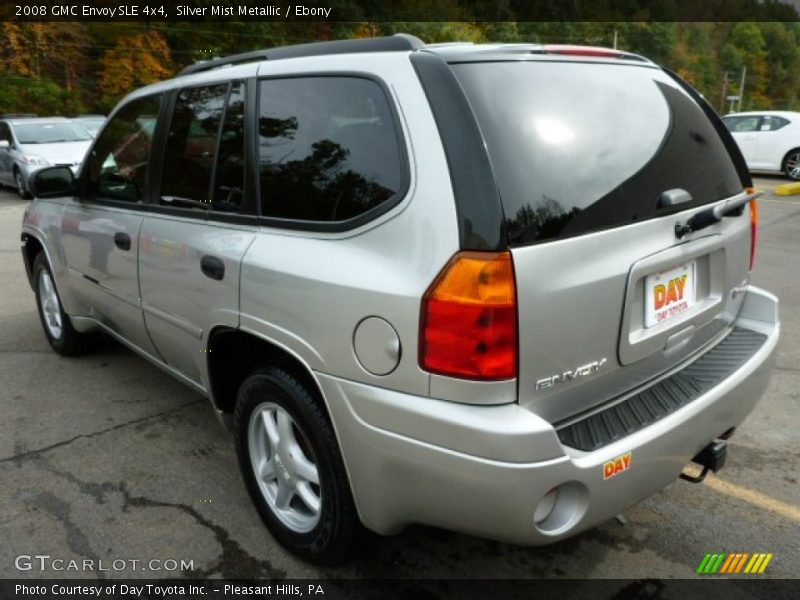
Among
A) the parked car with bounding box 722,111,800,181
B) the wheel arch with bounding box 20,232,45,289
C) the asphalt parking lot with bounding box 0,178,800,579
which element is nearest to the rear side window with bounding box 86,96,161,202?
the wheel arch with bounding box 20,232,45,289

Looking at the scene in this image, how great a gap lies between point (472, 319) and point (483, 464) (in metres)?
0.39

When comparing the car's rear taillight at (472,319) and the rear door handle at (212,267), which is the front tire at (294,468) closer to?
the rear door handle at (212,267)

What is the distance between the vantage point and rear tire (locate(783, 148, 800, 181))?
14938 mm

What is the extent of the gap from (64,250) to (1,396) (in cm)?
96

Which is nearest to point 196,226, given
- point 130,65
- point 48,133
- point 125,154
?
point 125,154

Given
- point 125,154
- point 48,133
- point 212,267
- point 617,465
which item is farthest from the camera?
point 48,133

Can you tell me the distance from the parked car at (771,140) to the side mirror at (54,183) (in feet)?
47.4

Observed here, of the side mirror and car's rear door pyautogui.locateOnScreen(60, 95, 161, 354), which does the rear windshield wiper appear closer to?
car's rear door pyautogui.locateOnScreen(60, 95, 161, 354)

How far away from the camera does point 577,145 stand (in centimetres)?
204

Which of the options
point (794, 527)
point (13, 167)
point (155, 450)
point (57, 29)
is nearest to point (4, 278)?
point (155, 450)

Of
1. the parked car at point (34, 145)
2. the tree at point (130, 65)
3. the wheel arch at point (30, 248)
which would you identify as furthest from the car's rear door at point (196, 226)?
the tree at point (130, 65)

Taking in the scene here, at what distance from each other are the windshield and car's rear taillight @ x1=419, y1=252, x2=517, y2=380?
1417 centimetres

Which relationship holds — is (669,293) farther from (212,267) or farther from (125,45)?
(125,45)

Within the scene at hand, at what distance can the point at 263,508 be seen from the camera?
2.65 meters
